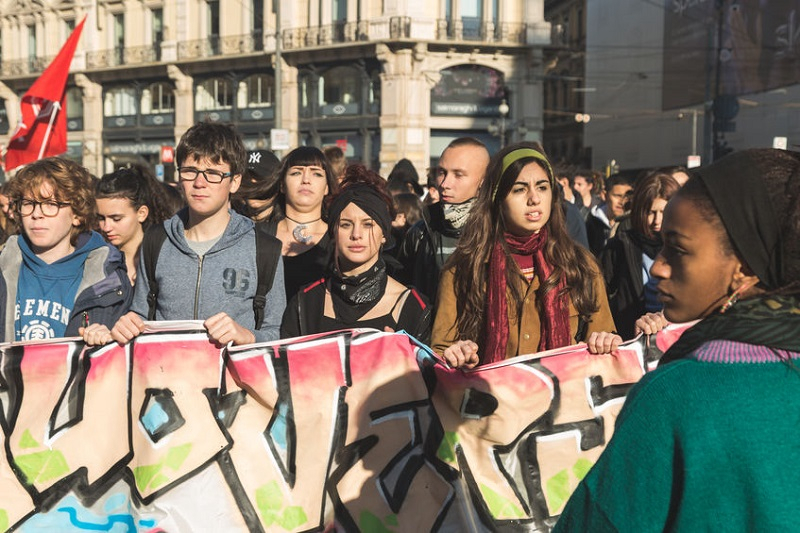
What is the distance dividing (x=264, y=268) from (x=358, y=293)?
0.42m

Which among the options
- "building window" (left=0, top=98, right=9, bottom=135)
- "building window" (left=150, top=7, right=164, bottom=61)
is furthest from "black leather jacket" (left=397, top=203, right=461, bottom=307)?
"building window" (left=0, top=98, right=9, bottom=135)

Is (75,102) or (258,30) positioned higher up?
(258,30)

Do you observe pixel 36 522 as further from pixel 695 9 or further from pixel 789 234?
pixel 695 9

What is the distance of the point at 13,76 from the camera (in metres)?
46.1

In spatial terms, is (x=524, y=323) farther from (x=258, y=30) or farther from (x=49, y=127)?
(x=258, y=30)

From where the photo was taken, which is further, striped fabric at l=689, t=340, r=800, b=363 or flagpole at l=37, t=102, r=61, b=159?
flagpole at l=37, t=102, r=61, b=159

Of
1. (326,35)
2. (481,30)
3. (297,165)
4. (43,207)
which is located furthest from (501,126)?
(43,207)

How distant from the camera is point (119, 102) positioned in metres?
43.2

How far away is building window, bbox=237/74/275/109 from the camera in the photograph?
125ft

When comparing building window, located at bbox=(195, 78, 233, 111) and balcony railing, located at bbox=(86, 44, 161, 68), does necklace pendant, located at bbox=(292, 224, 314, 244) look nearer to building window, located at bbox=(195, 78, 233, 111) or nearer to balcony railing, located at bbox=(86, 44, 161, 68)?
building window, located at bbox=(195, 78, 233, 111)

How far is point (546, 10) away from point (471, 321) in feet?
190

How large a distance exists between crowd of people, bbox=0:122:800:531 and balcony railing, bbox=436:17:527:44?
99.3 feet

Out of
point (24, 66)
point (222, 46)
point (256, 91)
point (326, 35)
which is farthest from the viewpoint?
point (24, 66)

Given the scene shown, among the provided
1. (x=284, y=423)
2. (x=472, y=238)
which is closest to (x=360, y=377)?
(x=284, y=423)
